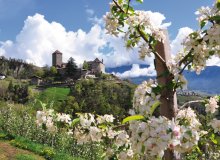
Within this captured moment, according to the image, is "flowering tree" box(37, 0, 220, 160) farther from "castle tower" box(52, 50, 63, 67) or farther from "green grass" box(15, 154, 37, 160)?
"castle tower" box(52, 50, 63, 67)

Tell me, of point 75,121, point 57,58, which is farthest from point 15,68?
point 75,121

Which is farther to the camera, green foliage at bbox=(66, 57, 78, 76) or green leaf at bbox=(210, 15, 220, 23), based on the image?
green foliage at bbox=(66, 57, 78, 76)

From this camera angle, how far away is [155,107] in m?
2.50

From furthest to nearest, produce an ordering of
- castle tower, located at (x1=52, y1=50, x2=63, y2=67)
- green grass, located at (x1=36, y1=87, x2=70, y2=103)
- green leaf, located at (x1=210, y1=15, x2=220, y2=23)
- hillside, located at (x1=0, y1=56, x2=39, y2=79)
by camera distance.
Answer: castle tower, located at (x1=52, y1=50, x2=63, y2=67) → hillside, located at (x1=0, y1=56, x2=39, y2=79) → green grass, located at (x1=36, y1=87, x2=70, y2=103) → green leaf, located at (x1=210, y1=15, x2=220, y2=23)

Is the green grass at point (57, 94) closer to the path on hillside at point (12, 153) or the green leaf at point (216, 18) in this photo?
the path on hillside at point (12, 153)

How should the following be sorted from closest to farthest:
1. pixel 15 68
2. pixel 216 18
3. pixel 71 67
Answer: pixel 216 18 < pixel 71 67 < pixel 15 68

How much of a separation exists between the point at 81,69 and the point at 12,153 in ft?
318

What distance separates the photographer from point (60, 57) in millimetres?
152750

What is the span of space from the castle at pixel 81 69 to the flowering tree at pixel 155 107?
4170 inches

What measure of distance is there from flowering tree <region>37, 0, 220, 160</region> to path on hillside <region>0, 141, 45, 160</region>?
11.9m

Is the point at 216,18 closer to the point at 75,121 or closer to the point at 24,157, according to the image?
the point at 75,121

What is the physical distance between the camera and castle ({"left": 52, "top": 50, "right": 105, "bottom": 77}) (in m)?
112

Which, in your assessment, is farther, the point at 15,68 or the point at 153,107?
the point at 15,68

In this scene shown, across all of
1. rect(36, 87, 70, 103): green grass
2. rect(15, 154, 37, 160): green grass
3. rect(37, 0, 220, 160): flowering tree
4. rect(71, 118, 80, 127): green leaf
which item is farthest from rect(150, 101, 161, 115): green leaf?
rect(36, 87, 70, 103): green grass
